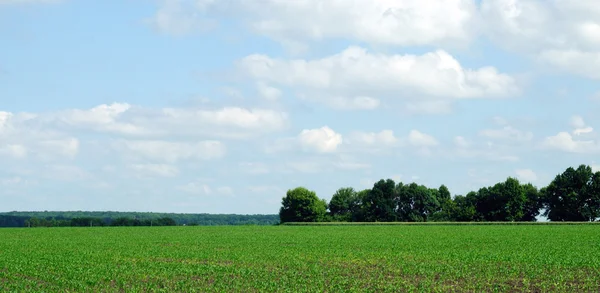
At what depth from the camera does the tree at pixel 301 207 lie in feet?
516

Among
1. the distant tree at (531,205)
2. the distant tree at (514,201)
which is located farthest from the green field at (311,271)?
the distant tree at (531,205)

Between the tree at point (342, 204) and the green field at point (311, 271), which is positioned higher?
the tree at point (342, 204)

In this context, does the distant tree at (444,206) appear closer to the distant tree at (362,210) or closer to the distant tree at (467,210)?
the distant tree at (467,210)

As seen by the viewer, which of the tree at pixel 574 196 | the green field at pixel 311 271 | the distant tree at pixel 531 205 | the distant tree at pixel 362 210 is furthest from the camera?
the distant tree at pixel 362 210

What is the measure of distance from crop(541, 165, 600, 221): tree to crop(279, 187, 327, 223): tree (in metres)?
49.2

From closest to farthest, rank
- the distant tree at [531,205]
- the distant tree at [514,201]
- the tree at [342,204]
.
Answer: the distant tree at [514,201], the distant tree at [531,205], the tree at [342,204]

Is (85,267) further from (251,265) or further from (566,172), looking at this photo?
(566,172)

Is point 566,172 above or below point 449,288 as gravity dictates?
above

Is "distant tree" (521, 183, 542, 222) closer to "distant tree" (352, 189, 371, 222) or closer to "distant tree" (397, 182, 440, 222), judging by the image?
"distant tree" (397, 182, 440, 222)

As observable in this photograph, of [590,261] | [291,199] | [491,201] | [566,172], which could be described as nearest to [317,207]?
[291,199]

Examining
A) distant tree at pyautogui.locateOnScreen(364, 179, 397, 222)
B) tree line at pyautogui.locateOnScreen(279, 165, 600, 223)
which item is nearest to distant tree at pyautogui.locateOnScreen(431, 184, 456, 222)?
tree line at pyautogui.locateOnScreen(279, 165, 600, 223)

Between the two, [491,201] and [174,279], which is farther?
[491,201]

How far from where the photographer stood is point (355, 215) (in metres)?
159

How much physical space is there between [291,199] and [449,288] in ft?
436
